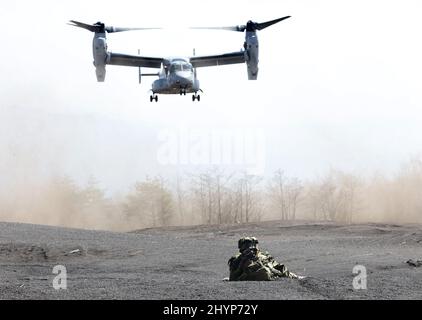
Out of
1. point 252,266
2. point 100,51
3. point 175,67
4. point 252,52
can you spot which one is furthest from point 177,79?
point 252,266

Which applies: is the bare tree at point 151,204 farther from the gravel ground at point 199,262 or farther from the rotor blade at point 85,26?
the rotor blade at point 85,26

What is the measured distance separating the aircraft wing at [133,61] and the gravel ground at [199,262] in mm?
7727

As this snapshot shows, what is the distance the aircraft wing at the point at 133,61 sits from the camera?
3411 cm

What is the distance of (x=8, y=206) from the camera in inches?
A: 2603

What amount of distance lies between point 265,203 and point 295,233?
33072 millimetres

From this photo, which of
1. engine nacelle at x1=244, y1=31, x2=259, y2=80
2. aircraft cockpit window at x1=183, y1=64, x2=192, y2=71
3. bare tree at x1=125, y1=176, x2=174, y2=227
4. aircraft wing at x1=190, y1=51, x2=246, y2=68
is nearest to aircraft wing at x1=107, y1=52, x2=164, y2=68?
aircraft wing at x1=190, y1=51, x2=246, y2=68

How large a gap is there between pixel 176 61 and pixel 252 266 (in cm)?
1633

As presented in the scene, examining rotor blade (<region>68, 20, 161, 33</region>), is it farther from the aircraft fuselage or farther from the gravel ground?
the gravel ground

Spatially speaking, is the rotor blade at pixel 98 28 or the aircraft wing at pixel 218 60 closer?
the rotor blade at pixel 98 28

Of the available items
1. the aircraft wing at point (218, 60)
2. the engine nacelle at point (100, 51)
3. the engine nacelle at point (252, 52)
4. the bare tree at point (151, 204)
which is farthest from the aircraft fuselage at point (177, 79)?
the bare tree at point (151, 204)

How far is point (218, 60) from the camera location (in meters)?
35.6
